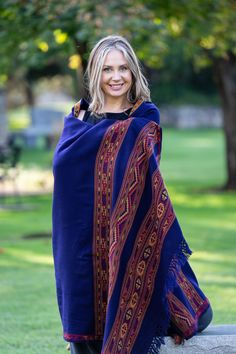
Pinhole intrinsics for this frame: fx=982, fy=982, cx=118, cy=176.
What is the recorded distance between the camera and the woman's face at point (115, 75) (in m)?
4.39

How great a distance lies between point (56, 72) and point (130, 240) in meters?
39.3

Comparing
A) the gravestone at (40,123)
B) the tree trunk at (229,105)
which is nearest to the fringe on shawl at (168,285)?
the tree trunk at (229,105)

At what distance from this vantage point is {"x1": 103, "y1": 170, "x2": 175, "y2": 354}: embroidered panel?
4312 mm

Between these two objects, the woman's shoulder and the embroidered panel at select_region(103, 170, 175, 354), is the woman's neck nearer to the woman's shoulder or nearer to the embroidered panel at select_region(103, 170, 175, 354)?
the woman's shoulder

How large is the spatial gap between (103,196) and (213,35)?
42.2 feet

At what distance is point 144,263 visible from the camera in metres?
4.33

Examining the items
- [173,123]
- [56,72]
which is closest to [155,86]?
[173,123]

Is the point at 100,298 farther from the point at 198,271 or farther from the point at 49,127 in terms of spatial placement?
the point at 49,127

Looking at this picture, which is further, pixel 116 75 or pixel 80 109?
pixel 80 109

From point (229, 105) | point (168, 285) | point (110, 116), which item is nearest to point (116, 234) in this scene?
point (168, 285)

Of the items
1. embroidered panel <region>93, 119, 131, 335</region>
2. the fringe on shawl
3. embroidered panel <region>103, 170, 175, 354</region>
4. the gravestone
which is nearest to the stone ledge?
the fringe on shawl

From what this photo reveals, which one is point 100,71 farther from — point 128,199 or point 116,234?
point 116,234

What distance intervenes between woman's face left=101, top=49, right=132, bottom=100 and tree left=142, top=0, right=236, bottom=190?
7.92 meters

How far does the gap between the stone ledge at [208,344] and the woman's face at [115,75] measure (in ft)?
3.81
